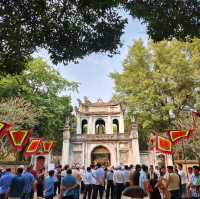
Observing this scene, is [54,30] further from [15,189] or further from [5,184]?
[5,184]

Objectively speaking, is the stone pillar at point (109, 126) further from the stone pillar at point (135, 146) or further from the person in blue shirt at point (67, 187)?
the person in blue shirt at point (67, 187)

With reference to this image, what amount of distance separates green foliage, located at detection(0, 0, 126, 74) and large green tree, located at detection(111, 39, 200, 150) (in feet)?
63.0

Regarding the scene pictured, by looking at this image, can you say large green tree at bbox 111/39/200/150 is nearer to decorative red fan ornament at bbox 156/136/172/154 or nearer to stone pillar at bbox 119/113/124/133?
stone pillar at bbox 119/113/124/133

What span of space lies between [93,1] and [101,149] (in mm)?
24894

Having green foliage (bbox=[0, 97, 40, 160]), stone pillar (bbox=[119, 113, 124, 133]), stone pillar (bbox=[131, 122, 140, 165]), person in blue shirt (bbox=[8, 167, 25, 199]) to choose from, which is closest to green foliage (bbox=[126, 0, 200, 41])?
person in blue shirt (bbox=[8, 167, 25, 199])

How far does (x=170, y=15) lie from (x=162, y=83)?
20061 mm

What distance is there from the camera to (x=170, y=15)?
658cm

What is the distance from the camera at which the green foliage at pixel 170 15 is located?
645 cm

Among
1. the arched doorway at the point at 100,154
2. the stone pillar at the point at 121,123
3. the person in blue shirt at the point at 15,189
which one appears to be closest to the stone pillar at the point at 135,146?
the arched doorway at the point at 100,154

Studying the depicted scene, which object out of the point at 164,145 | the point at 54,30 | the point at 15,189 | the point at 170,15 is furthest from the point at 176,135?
the point at 54,30

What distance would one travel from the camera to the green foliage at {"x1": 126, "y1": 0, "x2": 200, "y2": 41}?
6.45m

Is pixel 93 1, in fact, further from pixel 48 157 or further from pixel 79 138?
pixel 79 138

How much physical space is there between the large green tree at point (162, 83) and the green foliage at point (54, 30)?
19197mm

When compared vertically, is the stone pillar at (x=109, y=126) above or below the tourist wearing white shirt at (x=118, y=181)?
above
